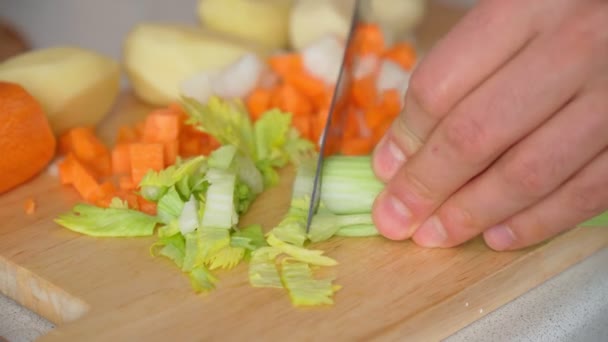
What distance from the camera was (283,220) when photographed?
149 cm

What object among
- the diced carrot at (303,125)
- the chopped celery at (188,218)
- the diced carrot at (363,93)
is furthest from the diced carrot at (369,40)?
the chopped celery at (188,218)

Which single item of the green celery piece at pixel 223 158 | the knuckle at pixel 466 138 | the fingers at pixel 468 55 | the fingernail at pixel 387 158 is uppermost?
the fingers at pixel 468 55

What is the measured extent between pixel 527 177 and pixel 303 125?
738 mm

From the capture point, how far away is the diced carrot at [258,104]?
6.21 feet

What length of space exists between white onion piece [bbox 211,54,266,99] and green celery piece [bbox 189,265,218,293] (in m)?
0.65

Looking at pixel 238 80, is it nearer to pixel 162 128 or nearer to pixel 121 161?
pixel 162 128

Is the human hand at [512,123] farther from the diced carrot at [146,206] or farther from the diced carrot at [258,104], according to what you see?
the diced carrot at [258,104]

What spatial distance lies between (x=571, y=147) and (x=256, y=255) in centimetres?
55

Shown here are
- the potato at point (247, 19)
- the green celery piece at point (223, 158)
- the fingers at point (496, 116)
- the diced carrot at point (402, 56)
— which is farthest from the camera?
the potato at point (247, 19)

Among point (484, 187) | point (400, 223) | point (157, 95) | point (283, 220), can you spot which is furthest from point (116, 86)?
point (484, 187)

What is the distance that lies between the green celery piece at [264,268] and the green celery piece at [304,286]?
2 cm

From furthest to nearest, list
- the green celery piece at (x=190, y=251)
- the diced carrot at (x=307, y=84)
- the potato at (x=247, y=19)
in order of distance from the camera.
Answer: the potato at (x=247, y=19) < the diced carrot at (x=307, y=84) < the green celery piece at (x=190, y=251)

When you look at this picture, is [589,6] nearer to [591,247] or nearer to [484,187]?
[484,187]

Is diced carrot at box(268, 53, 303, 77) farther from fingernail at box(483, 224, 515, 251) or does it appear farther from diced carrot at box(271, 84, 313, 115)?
fingernail at box(483, 224, 515, 251)
